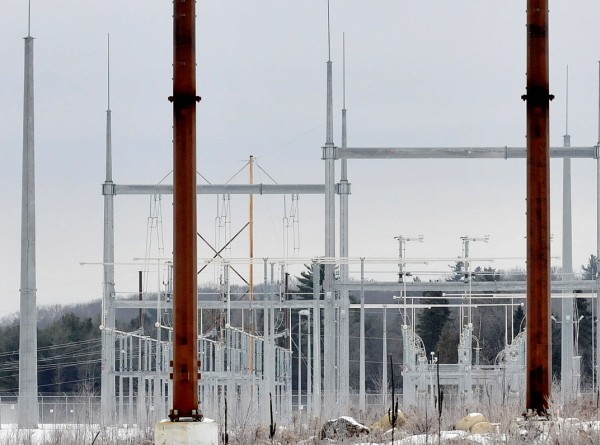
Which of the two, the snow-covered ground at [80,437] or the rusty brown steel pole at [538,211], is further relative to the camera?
the snow-covered ground at [80,437]

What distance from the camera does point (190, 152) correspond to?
16.9 meters

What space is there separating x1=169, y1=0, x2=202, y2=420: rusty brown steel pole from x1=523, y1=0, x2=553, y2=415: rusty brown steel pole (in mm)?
4230

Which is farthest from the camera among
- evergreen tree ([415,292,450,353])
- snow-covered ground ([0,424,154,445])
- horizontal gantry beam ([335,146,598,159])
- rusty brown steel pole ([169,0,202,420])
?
evergreen tree ([415,292,450,353])

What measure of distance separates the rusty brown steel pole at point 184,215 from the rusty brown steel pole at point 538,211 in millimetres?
4230

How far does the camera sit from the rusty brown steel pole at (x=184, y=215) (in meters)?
16.6

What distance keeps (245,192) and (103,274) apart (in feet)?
10.3

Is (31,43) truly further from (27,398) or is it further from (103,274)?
(27,398)

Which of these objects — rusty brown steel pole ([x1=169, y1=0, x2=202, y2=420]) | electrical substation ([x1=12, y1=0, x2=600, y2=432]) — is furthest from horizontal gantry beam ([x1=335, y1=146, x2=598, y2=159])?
rusty brown steel pole ([x1=169, y1=0, x2=202, y2=420])

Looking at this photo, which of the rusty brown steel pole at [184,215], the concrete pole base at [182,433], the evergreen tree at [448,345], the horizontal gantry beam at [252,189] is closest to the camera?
the concrete pole base at [182,433]

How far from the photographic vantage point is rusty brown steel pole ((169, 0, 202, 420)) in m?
16.6

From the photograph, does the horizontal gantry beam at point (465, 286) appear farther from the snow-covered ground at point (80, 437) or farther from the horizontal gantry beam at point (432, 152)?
the snow-covered ground at point (80, 437)

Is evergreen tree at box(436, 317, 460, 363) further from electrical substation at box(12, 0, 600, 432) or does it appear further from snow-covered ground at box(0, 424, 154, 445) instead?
snow-covered ground at box(0, 424, 154, 445)

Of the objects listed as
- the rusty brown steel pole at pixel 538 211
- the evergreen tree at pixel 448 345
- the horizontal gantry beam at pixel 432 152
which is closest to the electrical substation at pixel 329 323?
the horizontal gantry beam at pixel 432 152

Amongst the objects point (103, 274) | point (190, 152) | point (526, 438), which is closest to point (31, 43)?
point (103, 274)
